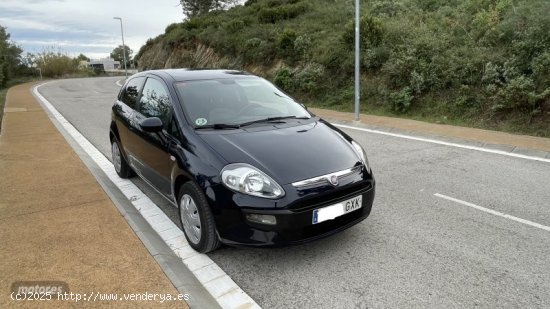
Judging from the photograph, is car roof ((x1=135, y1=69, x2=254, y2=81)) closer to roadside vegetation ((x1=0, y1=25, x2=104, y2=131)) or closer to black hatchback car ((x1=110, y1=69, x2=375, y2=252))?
black hatchback car ((x1=110, y1=69, x2=375, y2=252))

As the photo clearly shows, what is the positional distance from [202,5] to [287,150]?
141 feet

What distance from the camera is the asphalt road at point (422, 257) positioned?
2893 mm

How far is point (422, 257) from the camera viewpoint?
343 centimetres

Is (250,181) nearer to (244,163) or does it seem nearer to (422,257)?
(244,163)

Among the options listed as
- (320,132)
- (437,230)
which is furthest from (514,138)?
(320,132)

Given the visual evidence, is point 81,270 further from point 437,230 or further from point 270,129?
point 437,230

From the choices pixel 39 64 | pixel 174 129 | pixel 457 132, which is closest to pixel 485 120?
pixel 457 132

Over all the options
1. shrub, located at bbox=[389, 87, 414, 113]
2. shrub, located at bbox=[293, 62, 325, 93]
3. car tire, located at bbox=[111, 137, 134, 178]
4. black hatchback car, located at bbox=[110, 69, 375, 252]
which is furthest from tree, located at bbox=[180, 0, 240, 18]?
black hatchback car, located at bbox=[110, 69, 375, 252]

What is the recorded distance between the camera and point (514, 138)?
763 cm

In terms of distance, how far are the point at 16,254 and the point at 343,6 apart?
18180 millimetres

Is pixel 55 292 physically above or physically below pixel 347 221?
below

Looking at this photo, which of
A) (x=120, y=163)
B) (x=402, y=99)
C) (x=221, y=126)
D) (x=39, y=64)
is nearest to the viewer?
(x=221, y=126)

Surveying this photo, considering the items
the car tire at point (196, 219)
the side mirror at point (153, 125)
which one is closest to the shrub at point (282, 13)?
the side mirror at point (153, 125)

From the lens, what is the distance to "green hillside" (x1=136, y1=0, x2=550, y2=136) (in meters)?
8.80
